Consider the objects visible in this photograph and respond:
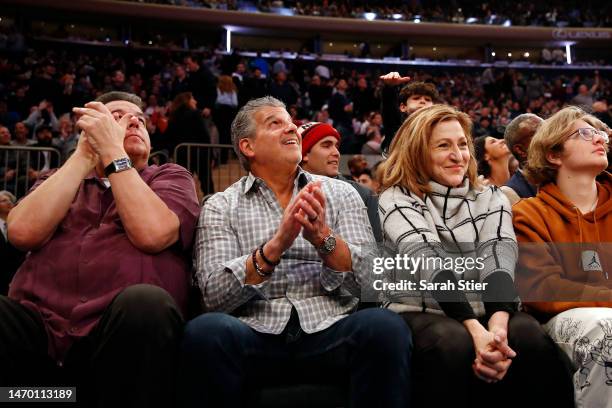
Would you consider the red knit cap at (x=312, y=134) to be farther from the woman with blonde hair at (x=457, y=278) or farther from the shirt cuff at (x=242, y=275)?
the shirt cuff at (x=242, y=275)

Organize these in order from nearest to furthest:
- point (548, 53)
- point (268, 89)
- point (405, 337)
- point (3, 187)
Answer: point (405, 337)
point (3, 187)
point (268, 89)
point (548, 53)

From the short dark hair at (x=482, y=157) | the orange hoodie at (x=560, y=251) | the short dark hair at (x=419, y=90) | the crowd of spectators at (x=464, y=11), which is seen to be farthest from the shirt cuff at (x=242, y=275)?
the crowd of spectators at (x=464, y=11)

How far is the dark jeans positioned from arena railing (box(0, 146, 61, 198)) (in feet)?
11.7

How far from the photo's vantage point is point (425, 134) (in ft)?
5.72

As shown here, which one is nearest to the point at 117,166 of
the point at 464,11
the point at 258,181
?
the point at 258,181

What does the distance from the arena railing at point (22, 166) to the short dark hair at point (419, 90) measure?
2884 mm

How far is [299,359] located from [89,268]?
62 cm

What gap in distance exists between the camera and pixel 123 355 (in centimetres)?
125

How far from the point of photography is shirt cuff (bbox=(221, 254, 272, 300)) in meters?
1.48

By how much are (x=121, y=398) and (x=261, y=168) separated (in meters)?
0.85

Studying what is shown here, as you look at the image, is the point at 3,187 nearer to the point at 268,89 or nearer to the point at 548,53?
the point at 268,89

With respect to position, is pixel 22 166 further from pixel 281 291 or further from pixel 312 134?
pixel 281 291

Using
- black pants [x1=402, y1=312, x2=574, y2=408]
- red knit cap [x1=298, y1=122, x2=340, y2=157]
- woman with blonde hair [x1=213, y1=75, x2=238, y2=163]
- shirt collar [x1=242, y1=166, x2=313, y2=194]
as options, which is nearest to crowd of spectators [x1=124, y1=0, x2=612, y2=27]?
woman with blonde hair [x1=213, y1=75, x2=238, y2=163]

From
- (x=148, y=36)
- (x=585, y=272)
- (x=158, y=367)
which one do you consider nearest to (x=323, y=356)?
(x=158, y=367)
